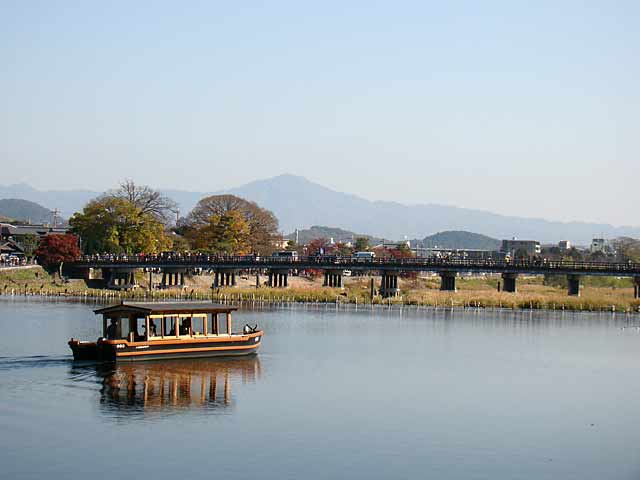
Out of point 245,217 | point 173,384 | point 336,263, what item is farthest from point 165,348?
point 245,217

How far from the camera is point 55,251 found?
12112 cm

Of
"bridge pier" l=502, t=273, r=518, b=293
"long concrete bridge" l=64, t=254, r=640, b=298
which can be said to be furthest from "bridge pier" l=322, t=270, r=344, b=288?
"bridge pier" l=502, t=273, r=518, b=293

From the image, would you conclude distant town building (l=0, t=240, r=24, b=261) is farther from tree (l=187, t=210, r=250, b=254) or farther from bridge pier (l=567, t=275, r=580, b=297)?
bridge pier (l=567, t=275, r=580, b=297)

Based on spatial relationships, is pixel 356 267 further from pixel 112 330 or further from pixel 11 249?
pixel 112 330

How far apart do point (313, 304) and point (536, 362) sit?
48.5 metres

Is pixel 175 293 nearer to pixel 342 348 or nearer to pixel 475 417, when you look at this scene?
pixel 342 348

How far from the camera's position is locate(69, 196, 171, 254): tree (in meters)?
132

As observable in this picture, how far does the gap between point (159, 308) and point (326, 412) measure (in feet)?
44.5

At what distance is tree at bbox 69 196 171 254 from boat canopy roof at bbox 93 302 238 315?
78.8m

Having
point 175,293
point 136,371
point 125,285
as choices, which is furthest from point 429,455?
point 125,285

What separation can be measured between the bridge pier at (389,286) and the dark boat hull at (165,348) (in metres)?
65.5

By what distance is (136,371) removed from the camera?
4828cm

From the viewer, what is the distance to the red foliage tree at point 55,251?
395 ft

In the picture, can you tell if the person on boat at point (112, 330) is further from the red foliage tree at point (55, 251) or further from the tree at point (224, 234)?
the tree at point (224, 234)
